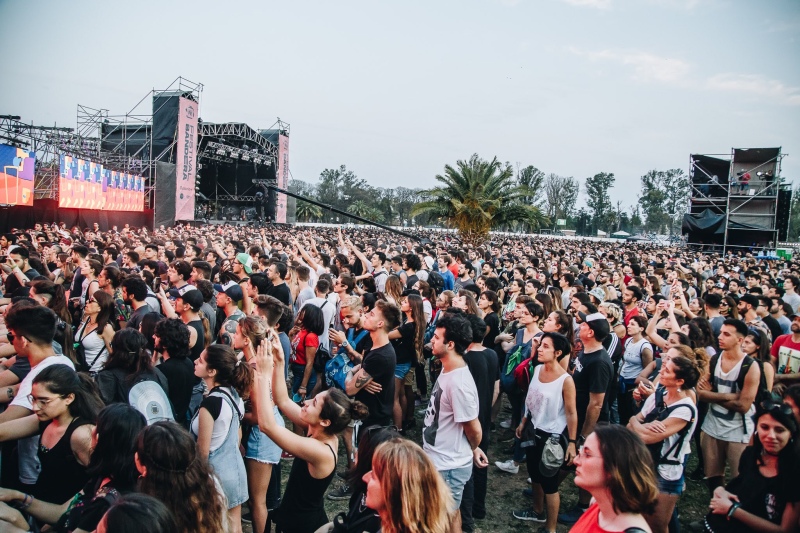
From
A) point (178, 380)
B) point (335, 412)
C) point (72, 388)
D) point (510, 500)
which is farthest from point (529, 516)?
point (72, 388)

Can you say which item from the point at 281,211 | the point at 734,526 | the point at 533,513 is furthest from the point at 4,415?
the point at 281,211

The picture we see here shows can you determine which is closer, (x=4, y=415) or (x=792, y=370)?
(x=4, y=415)

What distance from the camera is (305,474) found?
2.64 meters

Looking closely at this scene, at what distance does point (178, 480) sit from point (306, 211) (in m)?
56.2

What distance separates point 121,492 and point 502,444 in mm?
4362

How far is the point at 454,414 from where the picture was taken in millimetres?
3270

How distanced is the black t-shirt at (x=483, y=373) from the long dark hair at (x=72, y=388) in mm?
2450

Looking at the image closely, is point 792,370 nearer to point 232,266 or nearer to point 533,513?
point 533,513

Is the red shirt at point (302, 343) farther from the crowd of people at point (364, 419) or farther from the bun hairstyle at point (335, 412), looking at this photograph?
the bun hairstyle at point (335, 412)

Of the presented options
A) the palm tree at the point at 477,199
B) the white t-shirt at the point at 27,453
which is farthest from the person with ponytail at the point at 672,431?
the palm tree at the point at 477,199

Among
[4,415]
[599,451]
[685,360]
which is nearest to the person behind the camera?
[599,451]

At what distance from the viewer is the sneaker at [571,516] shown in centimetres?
416

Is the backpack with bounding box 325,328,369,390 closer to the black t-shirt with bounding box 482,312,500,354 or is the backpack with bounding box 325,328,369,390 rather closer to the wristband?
the black t-shirt with bounding box 482,312,500,354

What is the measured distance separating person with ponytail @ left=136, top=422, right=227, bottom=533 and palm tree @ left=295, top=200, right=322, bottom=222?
181ft
